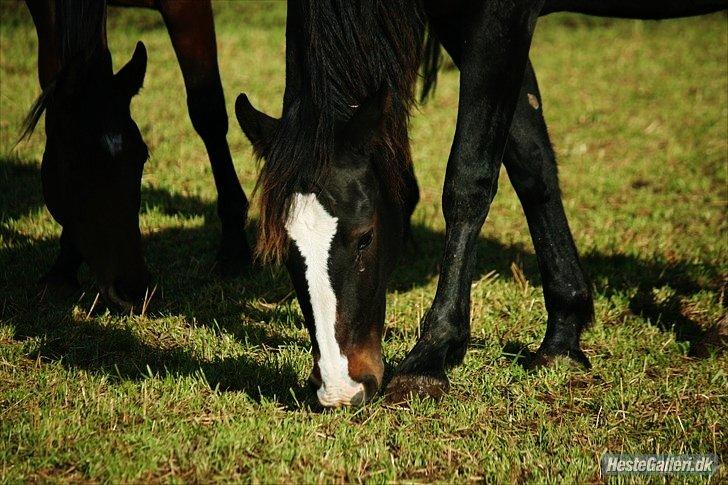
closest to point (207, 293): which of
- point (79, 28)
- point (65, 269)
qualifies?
point (65, 269)

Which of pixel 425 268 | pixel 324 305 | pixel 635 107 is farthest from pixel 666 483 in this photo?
pixel 635 107

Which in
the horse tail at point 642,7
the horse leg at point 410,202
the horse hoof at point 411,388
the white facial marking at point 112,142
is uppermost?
the horse tail at point 642,7

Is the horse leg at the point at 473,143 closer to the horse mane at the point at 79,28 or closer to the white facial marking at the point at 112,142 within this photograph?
the white facial marking at the point at 112,142

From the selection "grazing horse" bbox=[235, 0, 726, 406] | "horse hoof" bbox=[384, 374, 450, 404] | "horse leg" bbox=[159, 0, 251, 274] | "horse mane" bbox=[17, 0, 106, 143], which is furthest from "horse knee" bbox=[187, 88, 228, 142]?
"horse hoof" bbox=[384, 374, 450, 404]

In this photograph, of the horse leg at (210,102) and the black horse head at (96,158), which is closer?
the black horse head at (96,158)

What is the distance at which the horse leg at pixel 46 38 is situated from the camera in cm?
393

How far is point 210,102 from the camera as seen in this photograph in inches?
182

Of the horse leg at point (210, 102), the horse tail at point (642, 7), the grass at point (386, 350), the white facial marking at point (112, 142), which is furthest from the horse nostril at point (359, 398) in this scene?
the horse tail at point (642, 7)

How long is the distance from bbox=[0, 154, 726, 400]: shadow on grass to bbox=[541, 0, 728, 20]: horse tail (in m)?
1.51

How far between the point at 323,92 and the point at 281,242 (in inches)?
23.4

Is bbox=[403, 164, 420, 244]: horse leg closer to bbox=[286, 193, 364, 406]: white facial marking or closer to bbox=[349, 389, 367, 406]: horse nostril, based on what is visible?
bbox=[286, 193, 364, 406]: white facial marking

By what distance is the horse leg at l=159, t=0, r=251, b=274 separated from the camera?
14.2 feet

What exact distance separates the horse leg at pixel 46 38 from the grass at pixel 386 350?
1144 mm

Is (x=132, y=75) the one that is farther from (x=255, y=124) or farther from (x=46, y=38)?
(x=255, y=124)
